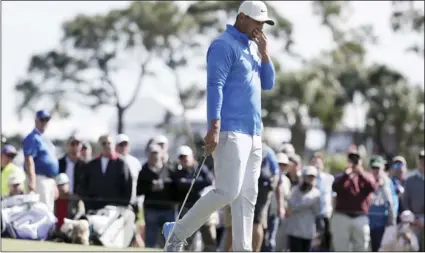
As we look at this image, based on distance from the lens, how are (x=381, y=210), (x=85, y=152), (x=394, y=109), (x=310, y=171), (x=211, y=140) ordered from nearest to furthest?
1. (x=211, y=140)
2. (x=310, y=171)
3. (x=381, y=210)
4. (x=85, y=152)
5. (x=394, y=109)

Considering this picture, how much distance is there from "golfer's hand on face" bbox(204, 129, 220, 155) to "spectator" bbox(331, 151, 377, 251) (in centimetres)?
769

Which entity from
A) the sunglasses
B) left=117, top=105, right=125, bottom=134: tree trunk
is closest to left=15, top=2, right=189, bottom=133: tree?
left=117, top=105, right=125, bottom=134: tree trunk

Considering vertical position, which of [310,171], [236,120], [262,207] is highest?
[236,120]

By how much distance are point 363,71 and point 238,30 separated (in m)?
54.1

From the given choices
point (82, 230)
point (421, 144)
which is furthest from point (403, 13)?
point (82, 230)

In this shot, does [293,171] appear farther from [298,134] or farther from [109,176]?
[298,134]

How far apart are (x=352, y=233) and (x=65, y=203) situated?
3.95 metres

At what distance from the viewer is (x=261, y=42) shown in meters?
10.6

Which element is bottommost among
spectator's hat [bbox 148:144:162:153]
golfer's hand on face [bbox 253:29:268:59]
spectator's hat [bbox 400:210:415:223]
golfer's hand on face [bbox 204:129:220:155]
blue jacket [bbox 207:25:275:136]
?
spectator's hat [bbox 400:210:415:223]

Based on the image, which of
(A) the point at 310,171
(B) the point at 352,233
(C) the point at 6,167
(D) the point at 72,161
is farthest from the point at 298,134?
(C) the point at 6,167

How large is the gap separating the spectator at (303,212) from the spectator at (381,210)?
85 cm

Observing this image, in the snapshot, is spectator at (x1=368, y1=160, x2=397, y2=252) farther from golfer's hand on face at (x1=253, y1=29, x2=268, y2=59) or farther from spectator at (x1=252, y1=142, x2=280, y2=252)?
golfer's hand on face at (x1=253, y1=29, x2=268, y2=59)

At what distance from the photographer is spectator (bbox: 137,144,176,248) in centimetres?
1709

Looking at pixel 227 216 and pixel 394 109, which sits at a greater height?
pixel 394 109
